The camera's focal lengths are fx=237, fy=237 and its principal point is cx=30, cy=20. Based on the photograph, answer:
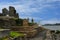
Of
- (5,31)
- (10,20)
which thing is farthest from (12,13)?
(5,31)

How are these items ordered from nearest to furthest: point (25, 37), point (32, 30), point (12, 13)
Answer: point (25, 37) < point (32, 30) < point (12, 13)

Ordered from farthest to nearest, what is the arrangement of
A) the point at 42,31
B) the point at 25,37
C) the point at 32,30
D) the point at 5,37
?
1. the point at 42,31
2. the point at 32,30
3. the point at 25,37
4. the point at 5,37

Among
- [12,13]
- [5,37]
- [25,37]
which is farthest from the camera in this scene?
[12,13]

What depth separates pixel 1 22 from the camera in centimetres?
3231

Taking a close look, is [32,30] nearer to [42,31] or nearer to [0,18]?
[42,31]

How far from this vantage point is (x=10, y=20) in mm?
32938

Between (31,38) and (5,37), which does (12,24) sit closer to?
(31,38)

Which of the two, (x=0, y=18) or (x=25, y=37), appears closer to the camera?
(x=25, y=37)

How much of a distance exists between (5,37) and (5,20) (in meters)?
6.20

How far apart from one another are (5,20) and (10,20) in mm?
769

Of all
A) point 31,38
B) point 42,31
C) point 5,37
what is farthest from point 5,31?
point 42,31

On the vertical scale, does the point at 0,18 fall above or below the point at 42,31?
above

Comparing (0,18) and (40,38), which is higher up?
(0,18)

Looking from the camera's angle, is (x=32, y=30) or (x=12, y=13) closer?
(x=32, y=30)
